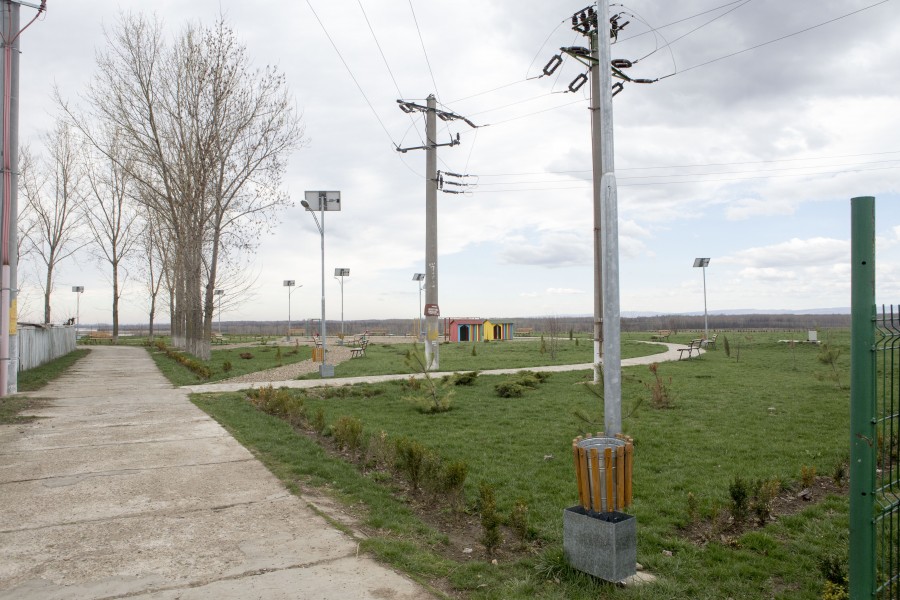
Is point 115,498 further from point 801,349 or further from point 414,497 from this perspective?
point 801,349

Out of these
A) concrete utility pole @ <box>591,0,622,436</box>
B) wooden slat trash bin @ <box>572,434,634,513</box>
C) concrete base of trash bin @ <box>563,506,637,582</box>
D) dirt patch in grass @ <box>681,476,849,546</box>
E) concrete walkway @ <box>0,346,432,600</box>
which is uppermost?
concrete utility pole @ <box>591,0,622,436</box>

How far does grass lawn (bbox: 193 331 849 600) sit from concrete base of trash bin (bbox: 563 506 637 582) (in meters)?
0.09

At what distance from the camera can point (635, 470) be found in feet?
20.9

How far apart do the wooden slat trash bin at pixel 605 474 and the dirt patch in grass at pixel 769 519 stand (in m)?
1.30

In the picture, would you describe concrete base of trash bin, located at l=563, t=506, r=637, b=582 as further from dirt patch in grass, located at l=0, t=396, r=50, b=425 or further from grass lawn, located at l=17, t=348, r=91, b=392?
grass lawn, located at l=17, t=348, r=91, b=392

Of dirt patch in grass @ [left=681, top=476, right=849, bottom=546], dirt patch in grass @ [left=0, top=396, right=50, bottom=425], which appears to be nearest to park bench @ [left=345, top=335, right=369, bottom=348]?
dirt patch in grass @ [left=0, top=396, right=50, bottom=425]

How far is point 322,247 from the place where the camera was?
16250 mm

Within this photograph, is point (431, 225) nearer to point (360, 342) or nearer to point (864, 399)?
point (360, 342)

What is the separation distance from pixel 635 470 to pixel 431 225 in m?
12.6

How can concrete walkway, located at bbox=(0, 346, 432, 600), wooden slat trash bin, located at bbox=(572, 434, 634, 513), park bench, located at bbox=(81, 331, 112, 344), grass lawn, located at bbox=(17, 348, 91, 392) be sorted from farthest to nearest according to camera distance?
park bench, located at bbox=(81, 331, 112, 344) → grass lawn, located at bbox=(17, 348, 91, 392) → wooden slat trash bin, located at bbox=(572, 434, 634, 513) → concrete walkway, located at bbox=(0, 346, 432, 600)

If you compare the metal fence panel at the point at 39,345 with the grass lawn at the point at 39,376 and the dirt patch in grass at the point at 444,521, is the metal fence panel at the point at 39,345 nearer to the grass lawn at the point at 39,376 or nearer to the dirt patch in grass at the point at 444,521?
the grass lawn at the point at 39,376

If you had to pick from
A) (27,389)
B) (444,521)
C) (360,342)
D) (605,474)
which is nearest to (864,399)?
(605,474)

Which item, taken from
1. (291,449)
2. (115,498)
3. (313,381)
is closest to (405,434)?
(291,449)

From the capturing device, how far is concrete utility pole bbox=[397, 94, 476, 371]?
694 inches
